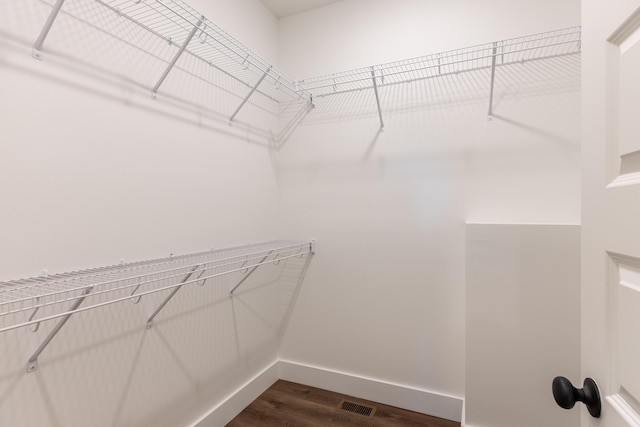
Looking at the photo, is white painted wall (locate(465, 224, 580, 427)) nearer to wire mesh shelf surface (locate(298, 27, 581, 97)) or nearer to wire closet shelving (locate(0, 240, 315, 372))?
wire mesh shelf surface (locate(298, 27, 581, 97))

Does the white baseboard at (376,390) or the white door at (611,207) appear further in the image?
the white baseboard at (376,390)

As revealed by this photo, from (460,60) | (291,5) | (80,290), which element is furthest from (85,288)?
(291,5)

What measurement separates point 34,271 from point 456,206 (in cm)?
200

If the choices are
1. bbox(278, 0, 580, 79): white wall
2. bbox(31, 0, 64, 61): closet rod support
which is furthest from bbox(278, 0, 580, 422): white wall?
bbox(31, 0, 64, 61): closet rod support

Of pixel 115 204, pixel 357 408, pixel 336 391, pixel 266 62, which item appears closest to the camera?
pixel 115 204

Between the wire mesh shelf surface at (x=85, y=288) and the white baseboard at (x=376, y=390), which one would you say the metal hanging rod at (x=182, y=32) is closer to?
the wire mesh shelf surface at (x=85, y=288)

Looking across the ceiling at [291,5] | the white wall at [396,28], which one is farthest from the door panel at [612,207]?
the ceiling at [291,5]

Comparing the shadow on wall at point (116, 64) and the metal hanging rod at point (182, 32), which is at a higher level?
the metal hanging rod at point (182, 32)

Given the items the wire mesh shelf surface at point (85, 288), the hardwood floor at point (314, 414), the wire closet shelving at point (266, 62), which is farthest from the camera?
the hardwood floor at point (314, 414)

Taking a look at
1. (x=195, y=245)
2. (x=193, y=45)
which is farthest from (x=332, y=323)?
(x=193, y=45)

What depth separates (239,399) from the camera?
1978 millimetres

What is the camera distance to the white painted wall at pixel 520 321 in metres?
1.52

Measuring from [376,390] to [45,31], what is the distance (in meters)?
2.43

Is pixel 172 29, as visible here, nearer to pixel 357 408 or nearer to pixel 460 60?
pixel 460 60
